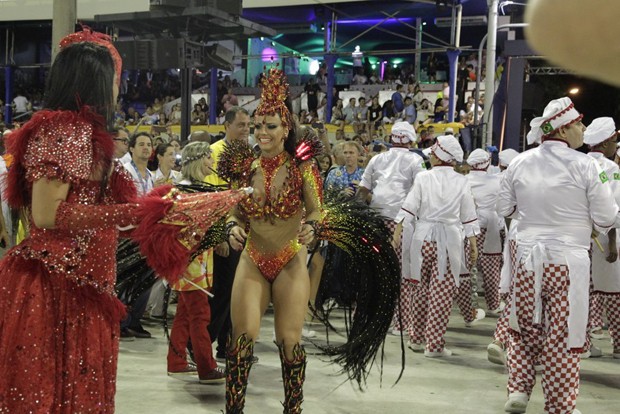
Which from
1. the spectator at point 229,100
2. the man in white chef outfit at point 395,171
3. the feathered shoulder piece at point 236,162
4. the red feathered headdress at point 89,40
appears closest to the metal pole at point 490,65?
the man in white chef outfit at point 395,171

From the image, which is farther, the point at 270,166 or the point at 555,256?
the point at 555,256

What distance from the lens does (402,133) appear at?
9.18 metres

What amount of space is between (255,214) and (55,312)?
1808 millimetres

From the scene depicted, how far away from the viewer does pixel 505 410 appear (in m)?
5.68

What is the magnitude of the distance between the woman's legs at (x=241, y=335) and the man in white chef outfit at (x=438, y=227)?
3292 millimetres

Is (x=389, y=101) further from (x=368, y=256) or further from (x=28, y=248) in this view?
(x=28, y=248)

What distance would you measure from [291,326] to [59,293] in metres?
1.76

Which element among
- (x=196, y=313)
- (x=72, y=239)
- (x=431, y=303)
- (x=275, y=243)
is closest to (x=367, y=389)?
(x=196, y=313)

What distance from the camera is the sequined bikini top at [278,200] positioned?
4.75m

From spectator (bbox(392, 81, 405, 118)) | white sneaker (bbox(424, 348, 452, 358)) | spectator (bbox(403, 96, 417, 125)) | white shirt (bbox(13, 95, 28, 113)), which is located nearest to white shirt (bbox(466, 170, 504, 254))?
white sneaker (bbox(424, 348, 452, 358))

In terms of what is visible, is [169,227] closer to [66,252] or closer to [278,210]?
[66,252]

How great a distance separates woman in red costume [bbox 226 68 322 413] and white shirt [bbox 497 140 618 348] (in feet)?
5.17

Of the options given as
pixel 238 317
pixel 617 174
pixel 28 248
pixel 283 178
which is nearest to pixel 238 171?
pixel 283 178

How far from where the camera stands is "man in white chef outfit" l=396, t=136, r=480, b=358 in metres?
7.67
